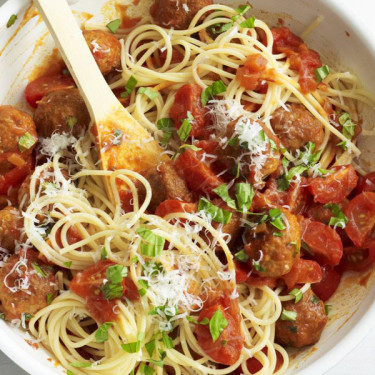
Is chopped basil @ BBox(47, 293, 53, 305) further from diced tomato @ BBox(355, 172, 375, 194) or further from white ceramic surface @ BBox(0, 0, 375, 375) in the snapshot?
diced tomato @ BBox(355, 172, 375, 194)

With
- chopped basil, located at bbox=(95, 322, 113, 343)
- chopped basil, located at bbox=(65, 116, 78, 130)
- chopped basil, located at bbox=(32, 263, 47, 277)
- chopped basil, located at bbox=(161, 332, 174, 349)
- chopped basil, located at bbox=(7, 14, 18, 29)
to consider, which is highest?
chopped basil, located at bbox=(7, 14, 18, 29)

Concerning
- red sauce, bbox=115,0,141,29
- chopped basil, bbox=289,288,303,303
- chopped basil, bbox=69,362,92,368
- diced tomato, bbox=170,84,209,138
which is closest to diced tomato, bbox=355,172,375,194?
chopped basil, bbox=289,288,303,303

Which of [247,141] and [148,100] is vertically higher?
[247,141]

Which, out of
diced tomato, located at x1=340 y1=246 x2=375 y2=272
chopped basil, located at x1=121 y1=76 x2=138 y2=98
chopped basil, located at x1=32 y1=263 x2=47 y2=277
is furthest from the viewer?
chopped basil, located at x1=121 y1=76 x2=138 y2=98

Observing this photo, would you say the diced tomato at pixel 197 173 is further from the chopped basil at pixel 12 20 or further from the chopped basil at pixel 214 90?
the chopped basil at pixel 12 20

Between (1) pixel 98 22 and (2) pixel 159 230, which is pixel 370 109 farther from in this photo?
(1) pixel 98 22

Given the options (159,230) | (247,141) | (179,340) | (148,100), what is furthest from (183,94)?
(179,340)

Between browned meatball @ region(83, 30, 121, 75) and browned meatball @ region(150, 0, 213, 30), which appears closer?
browned meatball @ region(83, 30, 121, 75)
